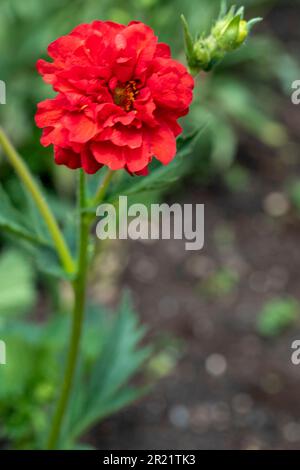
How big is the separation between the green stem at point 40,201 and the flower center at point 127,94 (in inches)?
11.2

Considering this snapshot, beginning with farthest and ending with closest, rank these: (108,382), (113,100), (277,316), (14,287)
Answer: (277,316)
(14,287)
(108,382)
(113,100)

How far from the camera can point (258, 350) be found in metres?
2.15

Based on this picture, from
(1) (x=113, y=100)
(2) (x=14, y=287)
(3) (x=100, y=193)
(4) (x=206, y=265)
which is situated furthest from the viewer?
(4) (x=206, y=265)

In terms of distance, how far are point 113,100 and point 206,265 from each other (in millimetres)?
1521

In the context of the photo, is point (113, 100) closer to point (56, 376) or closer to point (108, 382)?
point (108, 382)

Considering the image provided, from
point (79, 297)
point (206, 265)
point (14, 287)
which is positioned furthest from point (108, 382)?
point (206, 265)

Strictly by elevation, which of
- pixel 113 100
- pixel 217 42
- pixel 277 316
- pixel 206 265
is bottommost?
pixel 113 100

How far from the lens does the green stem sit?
1.24 meters

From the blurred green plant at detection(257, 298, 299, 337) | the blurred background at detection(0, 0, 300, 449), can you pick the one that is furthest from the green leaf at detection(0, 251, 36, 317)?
the blurred green plant at detection(257, 298, 299, 337)

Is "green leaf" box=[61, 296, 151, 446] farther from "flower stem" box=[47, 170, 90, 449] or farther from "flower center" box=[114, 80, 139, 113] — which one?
"flower center" box=[114, 80, 139, 113]

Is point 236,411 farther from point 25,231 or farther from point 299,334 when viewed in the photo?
point 25,231

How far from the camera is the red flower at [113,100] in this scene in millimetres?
Answer: 961

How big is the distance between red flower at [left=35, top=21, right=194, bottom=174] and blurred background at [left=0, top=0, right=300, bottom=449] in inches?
33.5

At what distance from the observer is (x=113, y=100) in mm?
996
